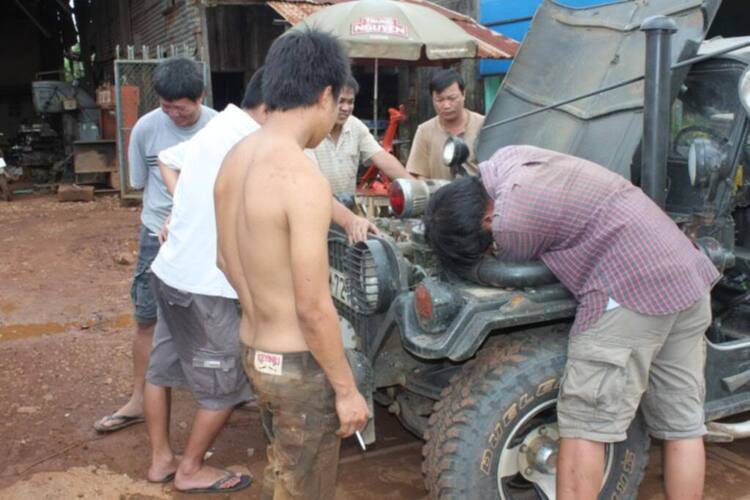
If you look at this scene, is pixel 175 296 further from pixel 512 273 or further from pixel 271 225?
pixel 512 273

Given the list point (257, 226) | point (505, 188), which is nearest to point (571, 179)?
point (505, 188)

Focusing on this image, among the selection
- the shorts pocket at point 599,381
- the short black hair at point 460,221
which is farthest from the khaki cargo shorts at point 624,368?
the short black hair at point 460,221

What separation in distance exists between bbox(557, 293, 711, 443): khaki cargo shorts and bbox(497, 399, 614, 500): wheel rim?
0.24 m

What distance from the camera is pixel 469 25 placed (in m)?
10.9

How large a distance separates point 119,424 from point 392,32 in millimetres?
5803

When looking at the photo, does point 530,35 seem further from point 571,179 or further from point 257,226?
point 257,226

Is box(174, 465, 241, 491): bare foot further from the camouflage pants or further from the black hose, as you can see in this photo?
the black hose

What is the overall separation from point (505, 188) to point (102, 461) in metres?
2.46

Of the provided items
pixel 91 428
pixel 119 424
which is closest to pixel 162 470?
pixel 119 424

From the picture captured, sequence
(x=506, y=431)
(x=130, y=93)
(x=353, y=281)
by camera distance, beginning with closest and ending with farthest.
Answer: (x=506, y=431)
(x=353, y=281)
(x=130, y=93)

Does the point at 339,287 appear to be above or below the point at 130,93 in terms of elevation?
below

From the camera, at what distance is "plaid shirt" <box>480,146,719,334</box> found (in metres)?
2.49

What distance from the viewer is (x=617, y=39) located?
12.2ft

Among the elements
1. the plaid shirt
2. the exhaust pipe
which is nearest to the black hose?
the plaid shirt
